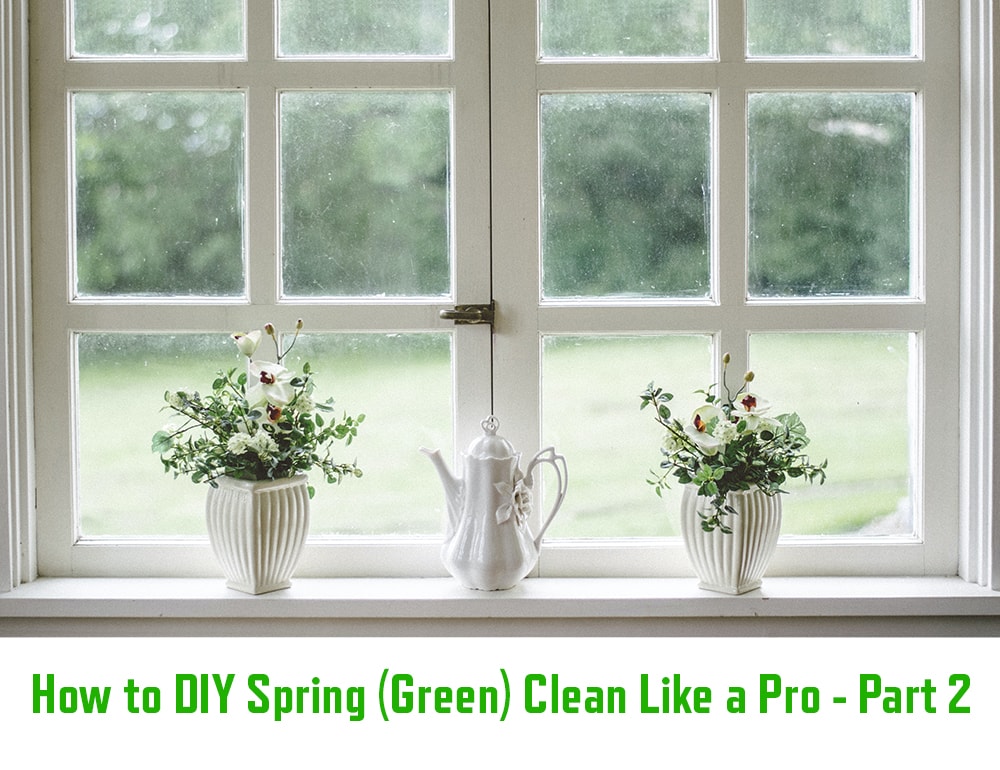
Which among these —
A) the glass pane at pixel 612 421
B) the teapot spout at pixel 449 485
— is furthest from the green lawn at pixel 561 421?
the teapot spout at pixel 449 485

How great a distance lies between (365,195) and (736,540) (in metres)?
0.85

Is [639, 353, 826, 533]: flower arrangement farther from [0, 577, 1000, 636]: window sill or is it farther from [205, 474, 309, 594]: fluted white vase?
[205, 474, 309, 594]: fluted white vase

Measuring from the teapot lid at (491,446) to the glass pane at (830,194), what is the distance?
1.68ft

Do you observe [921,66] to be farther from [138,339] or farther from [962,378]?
[138,339]

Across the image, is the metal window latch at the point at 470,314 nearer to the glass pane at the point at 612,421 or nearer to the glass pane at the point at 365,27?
the glass pane at the point at 612,421

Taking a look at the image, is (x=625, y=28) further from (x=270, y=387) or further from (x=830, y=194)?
(x=270, y=387)

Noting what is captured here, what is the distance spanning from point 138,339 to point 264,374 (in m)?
0.29

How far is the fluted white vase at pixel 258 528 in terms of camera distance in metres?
1.51

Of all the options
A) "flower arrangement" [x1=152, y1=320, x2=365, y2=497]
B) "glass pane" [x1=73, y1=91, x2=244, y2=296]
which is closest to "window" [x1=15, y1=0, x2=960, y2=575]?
"glass pane" [x1=73, y1=91, x2=244, y2=296]

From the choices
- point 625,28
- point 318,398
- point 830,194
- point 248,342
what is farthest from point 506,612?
point 625,28

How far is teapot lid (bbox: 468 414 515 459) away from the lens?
1.54m

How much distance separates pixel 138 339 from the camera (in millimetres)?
1666

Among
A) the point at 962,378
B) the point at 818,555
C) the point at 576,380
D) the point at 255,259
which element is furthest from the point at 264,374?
the point at 962,378

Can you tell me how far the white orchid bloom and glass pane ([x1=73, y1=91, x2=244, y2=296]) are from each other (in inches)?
31.7
